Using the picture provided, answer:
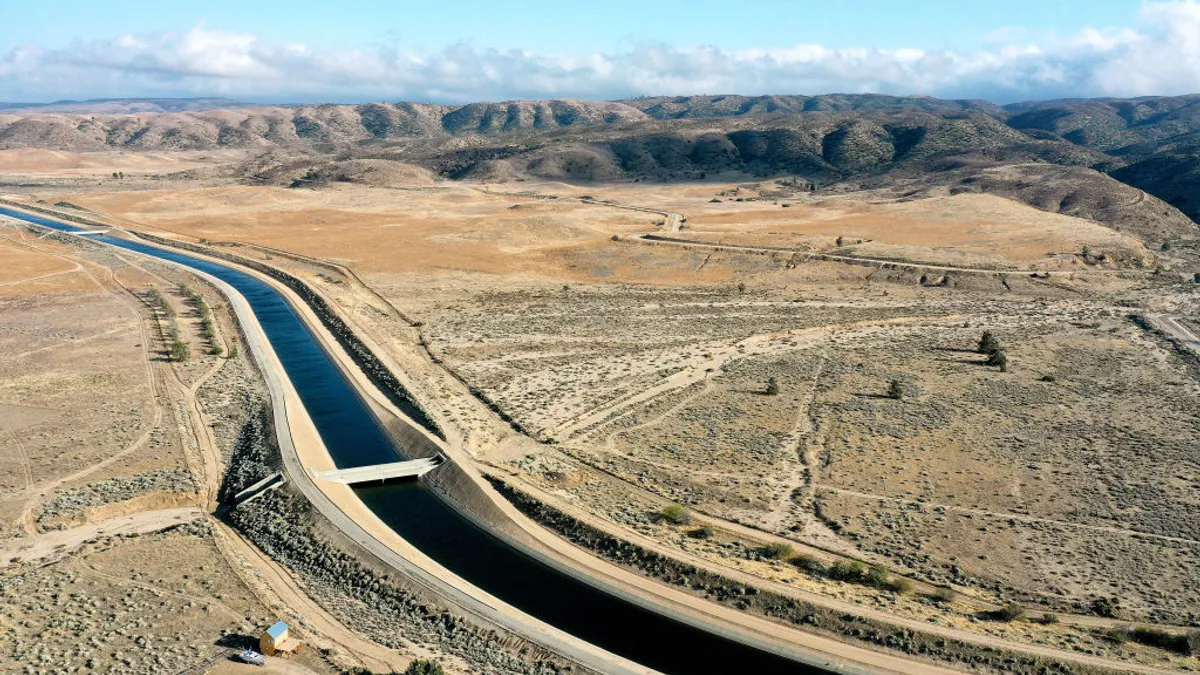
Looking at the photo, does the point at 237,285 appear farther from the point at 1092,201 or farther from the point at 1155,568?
the point at 1092,201

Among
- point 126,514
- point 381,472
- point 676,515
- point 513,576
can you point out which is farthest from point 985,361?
point 126,514

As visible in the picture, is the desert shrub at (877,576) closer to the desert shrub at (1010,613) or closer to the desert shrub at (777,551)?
the desert shrub at (777,551)

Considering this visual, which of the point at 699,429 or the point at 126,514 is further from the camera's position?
the point at 699,429

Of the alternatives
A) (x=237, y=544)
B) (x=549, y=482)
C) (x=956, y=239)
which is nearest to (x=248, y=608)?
(x=237, y=544)

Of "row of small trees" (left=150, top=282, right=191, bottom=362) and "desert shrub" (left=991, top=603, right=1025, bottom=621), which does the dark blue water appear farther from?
"row of small trees" (left=150, top=282, right=191, bottom=362)

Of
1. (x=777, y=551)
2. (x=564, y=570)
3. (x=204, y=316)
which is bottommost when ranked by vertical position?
(x=564, y=570)

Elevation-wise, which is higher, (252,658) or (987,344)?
(987,344)

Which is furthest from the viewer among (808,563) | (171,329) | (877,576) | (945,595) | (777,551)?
(171,329)

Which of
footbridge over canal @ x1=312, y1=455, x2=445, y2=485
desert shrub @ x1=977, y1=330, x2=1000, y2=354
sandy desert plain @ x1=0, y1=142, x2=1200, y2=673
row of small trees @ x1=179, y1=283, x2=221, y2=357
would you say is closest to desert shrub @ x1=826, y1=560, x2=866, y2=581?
sandy desert plain @ x1=0, y1=142, x2=1200, y2=673

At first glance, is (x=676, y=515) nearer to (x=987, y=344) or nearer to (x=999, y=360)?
(x=999, y=360)

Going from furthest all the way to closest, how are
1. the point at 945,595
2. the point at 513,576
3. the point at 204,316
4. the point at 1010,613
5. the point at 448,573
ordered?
1. the point at 204,316
2. the point at 513,576
3. the point at 448,573
4. the point at 945,595
5. the point at 1010,613
